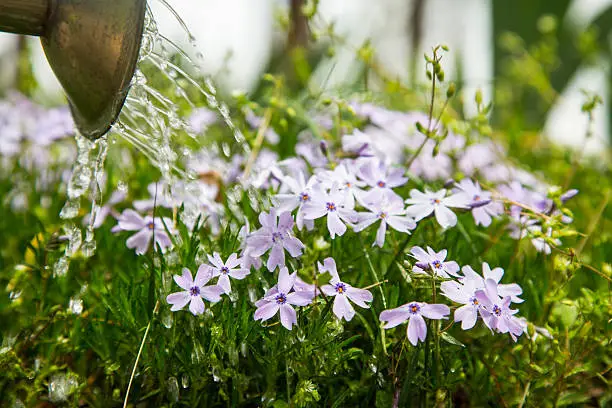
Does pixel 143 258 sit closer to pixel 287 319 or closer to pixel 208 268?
pixel 208 268

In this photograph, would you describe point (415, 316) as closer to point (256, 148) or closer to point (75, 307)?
point (75, 307)

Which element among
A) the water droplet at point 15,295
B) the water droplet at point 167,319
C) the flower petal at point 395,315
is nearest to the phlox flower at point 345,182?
the flower petal at point 395,315

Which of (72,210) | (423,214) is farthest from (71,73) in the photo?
(423,214)

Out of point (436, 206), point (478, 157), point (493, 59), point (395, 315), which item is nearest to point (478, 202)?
point (436, 206)

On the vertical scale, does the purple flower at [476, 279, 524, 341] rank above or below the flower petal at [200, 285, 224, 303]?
above

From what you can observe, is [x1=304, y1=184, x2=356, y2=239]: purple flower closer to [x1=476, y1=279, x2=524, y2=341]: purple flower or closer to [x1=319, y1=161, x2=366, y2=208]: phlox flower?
[x1=319, y1=161, x2=366, y2=208]: phlox flower

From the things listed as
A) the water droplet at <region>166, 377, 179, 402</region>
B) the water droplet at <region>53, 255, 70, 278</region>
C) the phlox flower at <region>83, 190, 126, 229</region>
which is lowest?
the phlox flower at <region>83, 190, 126, 229</region>

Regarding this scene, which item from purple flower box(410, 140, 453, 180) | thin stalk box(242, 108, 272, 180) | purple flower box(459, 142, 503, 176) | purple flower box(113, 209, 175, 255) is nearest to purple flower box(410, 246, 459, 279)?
purple flower box(113, 209, 175, 255)
